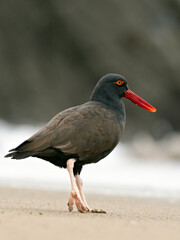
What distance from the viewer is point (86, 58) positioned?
1859cm

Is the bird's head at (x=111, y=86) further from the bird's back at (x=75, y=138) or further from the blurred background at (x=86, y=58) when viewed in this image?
the blurred background at (x=86, y=58)

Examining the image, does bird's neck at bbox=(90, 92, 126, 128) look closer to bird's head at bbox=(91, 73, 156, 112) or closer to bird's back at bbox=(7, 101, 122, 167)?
bird's head at bbox=(91, 73, 156, 112)

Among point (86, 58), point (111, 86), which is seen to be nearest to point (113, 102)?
point (111, 86)

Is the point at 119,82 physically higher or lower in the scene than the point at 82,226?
higher

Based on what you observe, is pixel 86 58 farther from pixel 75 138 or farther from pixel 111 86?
pixel 75 138

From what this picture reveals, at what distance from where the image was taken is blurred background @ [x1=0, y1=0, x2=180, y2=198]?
17.3m

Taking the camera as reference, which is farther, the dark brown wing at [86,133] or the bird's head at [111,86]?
the bird's head at [111,86]

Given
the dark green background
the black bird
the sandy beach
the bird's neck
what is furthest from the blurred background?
the sandy beach

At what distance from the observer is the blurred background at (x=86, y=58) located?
56.9ft

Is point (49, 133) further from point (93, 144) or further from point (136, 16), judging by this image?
point (136, 16)

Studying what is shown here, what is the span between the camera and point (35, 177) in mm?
9133

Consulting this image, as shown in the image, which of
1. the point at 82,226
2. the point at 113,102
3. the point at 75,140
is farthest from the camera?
the point at 113,102

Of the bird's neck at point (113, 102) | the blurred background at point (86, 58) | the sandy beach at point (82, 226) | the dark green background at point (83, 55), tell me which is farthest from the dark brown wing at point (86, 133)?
the dark green background at point (83, 55)

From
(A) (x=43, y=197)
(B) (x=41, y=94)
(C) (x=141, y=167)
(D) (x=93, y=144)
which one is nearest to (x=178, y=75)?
(B) (x=41, y=94)
